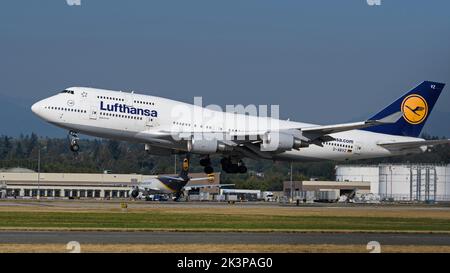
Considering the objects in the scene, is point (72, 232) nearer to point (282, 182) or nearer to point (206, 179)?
point (206, 179)

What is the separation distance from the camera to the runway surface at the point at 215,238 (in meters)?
37.2

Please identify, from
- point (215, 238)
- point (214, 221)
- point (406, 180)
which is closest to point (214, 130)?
point (214, 221)

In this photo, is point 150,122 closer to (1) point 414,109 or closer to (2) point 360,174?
(1) point 414,109

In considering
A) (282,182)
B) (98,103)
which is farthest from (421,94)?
(282,182)

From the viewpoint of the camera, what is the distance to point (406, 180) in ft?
458

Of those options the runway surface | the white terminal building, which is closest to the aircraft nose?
the runway surface

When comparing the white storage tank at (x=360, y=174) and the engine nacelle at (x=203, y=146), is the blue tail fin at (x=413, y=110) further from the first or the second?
the white storage tank at (x=360, y=174)

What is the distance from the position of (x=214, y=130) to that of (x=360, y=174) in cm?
7880

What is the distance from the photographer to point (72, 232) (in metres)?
42.1

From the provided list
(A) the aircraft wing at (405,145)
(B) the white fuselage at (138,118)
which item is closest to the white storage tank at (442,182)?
(A) the aircraft wing at (405,145)

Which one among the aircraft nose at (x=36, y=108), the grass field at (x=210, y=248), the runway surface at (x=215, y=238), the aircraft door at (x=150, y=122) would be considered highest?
Result: the aircraft nose at (x=36, y=108)

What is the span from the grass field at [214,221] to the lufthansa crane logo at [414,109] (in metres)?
24.2
